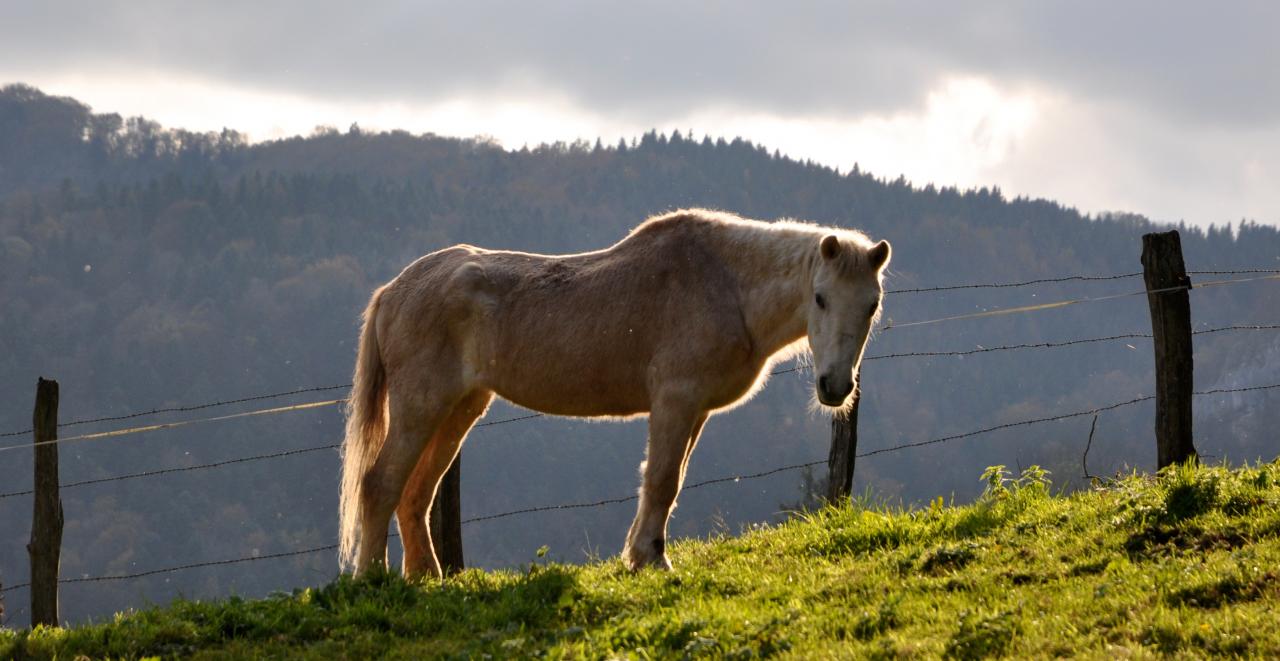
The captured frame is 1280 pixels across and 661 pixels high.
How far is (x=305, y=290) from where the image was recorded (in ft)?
525

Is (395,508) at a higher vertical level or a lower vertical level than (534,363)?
lower

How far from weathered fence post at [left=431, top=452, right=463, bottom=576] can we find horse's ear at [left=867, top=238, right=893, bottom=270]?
377 cm

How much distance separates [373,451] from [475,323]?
1332 mm

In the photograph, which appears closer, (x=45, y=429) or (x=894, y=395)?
(x=45, y=429)

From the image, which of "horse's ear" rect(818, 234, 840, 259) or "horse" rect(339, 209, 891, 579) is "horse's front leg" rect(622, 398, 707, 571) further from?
"horse's ear" rect(818, 234, 840, 259)

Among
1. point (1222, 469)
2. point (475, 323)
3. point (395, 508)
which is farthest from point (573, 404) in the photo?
point (1222, 469)

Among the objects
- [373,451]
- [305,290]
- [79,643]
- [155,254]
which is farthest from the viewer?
[155,254]

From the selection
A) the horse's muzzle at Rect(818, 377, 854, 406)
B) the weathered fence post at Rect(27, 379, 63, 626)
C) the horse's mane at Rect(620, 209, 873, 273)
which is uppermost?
the horse's mane at Rect(620, 209, 873, 273)

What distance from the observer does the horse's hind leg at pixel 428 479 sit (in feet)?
29.9

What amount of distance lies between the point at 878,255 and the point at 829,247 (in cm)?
33

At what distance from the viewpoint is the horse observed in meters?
8.13

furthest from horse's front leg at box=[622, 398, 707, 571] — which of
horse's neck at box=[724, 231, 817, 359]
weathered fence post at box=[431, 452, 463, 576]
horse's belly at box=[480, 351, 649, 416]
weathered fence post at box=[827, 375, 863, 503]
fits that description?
weathered fence post at box=[827, 375, 863, 503]

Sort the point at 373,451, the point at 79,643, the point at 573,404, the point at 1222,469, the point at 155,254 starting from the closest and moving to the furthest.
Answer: the point at 79,643
the point at 1222,469
the point at 573,404
the point at 373,451
the point at 155,254

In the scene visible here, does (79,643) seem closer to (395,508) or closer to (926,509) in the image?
(395,508)
